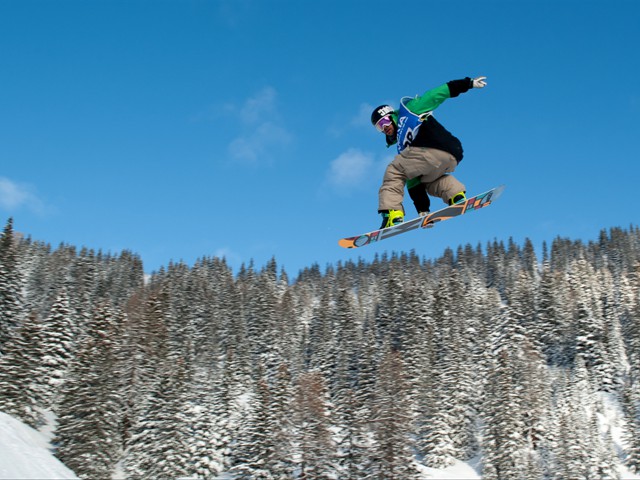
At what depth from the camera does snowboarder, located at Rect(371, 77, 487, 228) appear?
938 cm

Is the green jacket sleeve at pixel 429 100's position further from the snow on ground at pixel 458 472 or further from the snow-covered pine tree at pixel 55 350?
the snow on ground at pixel 458 472

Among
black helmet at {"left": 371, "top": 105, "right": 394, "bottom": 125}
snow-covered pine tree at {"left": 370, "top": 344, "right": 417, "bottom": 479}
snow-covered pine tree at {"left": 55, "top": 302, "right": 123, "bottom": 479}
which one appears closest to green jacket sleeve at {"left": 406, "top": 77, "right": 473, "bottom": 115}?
black helmet at {"left": 371, "top": 105, "right": 394, "bottom": 125}

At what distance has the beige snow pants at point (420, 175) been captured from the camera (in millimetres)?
9703

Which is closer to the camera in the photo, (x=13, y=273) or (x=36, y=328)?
(x=36, y=328)

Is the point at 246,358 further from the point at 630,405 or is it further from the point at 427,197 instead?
the point at 427,197

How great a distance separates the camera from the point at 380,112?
32.3 feet

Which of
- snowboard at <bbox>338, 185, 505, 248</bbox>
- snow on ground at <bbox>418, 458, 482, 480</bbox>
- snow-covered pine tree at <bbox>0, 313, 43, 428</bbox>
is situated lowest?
snow on ground at <bbox>418, 458, 482, 480</bbox>

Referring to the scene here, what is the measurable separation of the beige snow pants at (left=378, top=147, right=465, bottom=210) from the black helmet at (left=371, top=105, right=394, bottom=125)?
0.65 m

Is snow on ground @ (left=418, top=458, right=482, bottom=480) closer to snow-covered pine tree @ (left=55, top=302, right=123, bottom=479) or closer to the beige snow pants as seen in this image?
snow-covered pine tree @ (left=55, top=302, right=123, bottom=479)

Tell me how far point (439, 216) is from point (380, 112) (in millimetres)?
2032

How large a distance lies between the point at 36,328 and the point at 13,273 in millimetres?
9087

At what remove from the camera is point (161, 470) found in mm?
40438

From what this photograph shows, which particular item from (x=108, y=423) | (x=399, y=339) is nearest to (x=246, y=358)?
(x=399, y=339)

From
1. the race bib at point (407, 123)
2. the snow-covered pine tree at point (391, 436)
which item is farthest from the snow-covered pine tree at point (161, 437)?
the race bib at point (407, 123)
